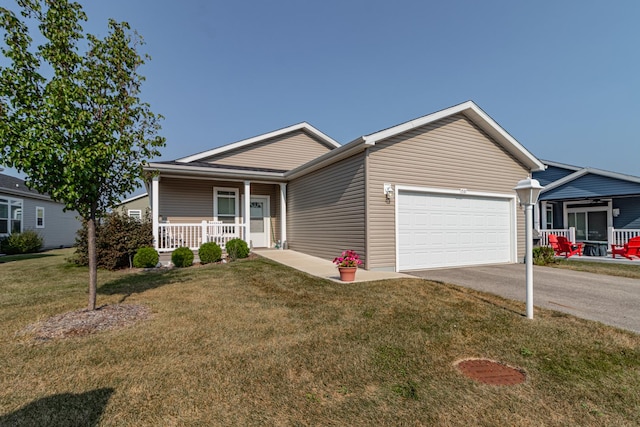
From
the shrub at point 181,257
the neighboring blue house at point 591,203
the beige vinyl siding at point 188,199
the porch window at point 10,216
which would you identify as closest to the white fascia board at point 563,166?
the neighboring blue house at point 591,203

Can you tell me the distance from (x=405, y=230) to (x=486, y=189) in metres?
3.65

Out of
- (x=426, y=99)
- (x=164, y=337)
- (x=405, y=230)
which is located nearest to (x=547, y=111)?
(x=426, y=99)

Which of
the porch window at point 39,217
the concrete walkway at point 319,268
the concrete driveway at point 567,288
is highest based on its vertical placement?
the porch window at point 39,217

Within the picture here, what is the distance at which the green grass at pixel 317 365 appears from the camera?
236cm

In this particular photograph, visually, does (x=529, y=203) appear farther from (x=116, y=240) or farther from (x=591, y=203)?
(x=591, y=203)

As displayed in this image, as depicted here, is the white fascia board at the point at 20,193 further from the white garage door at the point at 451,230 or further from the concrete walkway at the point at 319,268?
the white garage door at the point at 451,230

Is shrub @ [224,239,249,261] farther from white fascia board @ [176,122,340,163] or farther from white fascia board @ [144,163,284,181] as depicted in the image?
white fascia board @ [176,122,340,163]

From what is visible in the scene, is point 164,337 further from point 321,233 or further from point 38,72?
point 321,233

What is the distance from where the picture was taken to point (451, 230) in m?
9.27

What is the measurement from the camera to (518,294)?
585 centimetres

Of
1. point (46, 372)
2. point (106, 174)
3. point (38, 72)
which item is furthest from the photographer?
point (106, 174)

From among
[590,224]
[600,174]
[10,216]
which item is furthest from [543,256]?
[10,216]

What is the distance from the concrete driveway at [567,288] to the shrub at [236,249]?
5.63 m

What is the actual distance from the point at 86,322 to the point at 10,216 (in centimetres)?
1847
